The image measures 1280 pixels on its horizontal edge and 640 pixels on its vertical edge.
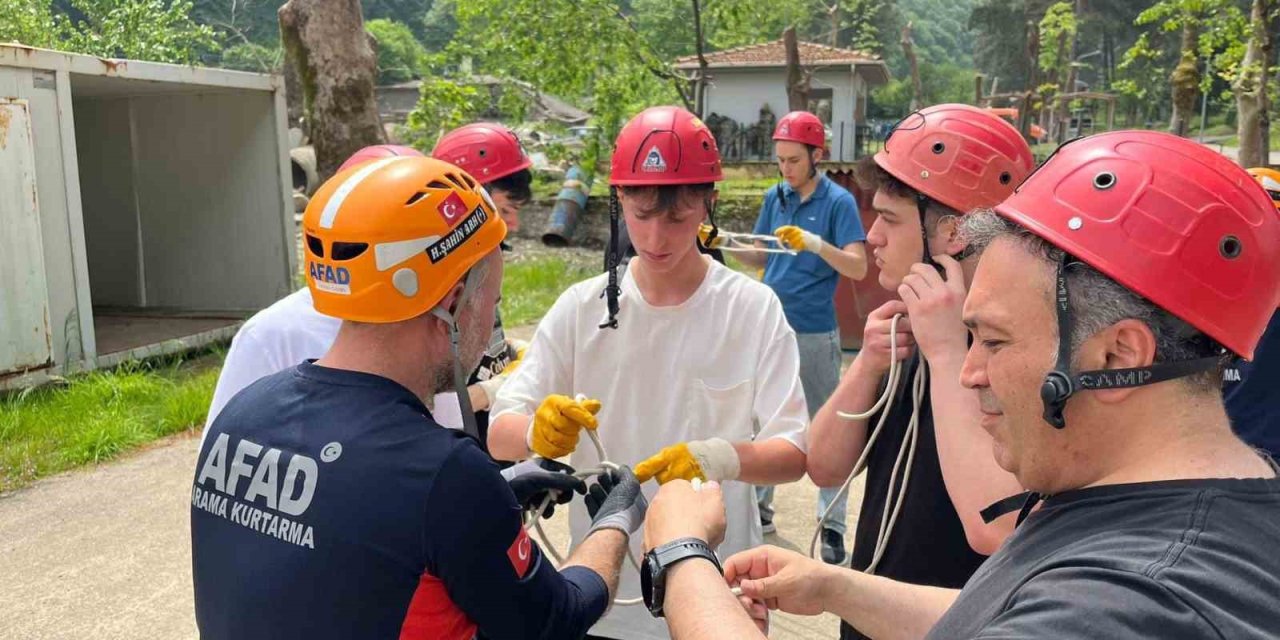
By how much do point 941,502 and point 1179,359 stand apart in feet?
3.19

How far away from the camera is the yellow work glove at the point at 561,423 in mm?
2422

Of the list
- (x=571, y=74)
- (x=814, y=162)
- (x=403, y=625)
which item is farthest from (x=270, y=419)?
(x=571, y=74)

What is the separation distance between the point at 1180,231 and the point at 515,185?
2.67m

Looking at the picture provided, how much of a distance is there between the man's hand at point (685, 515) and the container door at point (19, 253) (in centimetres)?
768

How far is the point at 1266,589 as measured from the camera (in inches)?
41.9

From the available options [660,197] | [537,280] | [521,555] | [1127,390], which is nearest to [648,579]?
[521,555]

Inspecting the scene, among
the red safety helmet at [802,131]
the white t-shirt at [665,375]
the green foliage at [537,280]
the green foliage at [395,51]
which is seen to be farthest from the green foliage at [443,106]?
the green foliage at [395,51]

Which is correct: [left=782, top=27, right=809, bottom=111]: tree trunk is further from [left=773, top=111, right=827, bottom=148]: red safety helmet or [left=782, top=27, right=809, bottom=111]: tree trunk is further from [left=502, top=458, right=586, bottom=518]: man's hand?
[left=502, top=458, right=586, bottom=518]: man's hand

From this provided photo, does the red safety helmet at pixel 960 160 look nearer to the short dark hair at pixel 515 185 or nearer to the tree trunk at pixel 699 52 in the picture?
the short dark hair at pixel 515 185

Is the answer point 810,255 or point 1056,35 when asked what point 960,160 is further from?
point 1056,35

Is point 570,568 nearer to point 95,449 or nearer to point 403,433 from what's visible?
point 403,433

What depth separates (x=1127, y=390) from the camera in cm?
125

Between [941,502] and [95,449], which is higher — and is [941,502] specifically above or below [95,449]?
above

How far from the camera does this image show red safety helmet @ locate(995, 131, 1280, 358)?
122 cm
